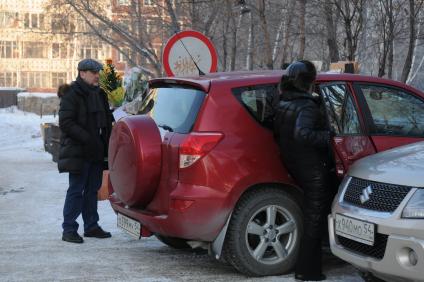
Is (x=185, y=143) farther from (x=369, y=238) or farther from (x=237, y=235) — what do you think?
(x=369, y=238)

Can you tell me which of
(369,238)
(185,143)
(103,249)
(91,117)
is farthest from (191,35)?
(369,238)

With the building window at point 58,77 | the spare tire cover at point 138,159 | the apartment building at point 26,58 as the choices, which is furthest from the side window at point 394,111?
the building window at point 58,77

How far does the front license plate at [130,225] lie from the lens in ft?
19.2

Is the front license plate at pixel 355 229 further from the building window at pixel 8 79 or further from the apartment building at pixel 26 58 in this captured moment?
the building window at pixel 8 79

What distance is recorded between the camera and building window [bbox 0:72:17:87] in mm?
76062

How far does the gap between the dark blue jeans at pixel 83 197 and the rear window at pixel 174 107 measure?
118cm

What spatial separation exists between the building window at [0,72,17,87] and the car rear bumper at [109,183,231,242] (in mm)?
74668

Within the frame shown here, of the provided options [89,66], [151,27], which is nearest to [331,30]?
[89,66]

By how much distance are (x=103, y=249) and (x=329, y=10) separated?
7948 mm

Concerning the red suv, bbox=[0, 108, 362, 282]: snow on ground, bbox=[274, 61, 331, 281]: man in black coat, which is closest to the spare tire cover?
the red suv

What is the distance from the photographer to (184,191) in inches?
208

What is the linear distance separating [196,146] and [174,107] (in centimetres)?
66

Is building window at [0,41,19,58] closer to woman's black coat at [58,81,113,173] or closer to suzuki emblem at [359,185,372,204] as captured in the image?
woman's black coat at [58,81,113,173]

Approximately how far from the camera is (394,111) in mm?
6012
